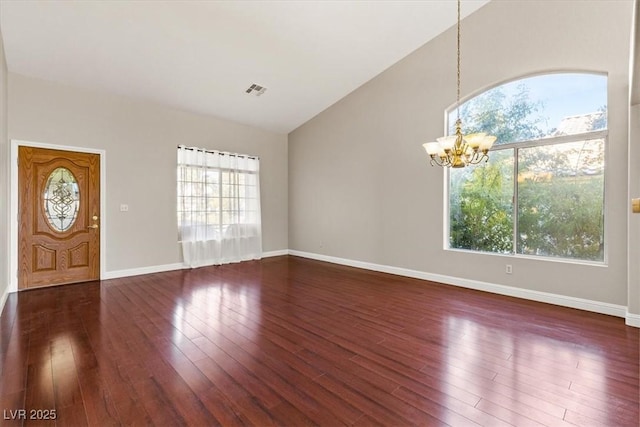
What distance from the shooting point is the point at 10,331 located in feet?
9.93

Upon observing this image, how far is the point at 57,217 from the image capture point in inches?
184

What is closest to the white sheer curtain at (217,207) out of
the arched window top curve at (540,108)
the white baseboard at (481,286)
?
the white baseboard at (481,286)

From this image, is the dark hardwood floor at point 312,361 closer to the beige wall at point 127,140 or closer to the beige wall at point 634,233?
the beige wall at point 634,233

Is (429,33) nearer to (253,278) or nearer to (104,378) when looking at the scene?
(253,278)

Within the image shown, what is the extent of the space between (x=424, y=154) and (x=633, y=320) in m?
3.21

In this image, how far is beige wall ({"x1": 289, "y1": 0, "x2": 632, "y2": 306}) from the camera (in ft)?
11.2

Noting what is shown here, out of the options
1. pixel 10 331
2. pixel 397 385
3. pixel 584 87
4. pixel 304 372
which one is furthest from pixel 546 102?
pixel 10 331

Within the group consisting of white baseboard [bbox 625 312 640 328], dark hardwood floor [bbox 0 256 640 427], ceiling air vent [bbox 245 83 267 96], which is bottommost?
dark hardwood floor [bbox 0 256 640 427]

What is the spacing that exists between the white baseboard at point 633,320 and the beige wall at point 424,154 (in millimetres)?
251

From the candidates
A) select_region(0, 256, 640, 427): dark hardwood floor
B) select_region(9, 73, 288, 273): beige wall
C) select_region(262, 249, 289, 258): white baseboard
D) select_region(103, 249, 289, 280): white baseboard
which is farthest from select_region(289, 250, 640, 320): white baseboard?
select_region(9, 73, 288, 273): beige wall

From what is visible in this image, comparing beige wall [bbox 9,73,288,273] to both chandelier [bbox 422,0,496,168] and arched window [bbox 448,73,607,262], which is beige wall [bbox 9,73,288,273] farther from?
arched window [bbox 448,73,607,262]

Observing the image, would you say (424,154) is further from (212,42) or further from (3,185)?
(3,185)

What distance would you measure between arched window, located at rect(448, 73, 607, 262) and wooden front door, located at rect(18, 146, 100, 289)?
19.5 ft

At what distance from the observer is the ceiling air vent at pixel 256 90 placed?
542 cm
